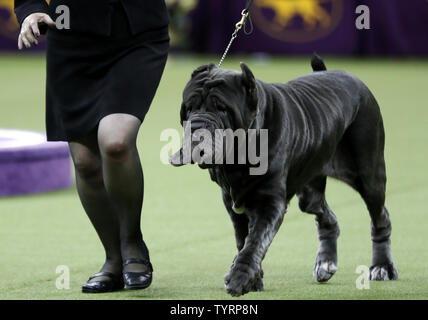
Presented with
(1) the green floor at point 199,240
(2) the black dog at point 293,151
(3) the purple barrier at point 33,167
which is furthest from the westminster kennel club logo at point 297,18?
(2) the black dog at point 293,151

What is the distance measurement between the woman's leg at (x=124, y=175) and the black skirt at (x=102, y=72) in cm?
7

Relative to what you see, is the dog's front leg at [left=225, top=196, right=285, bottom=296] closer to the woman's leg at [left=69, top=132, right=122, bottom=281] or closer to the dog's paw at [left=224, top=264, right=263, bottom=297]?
the dog's paw at [left=224, top=264, right=263, bottom=297]

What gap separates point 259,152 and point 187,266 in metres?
1.22

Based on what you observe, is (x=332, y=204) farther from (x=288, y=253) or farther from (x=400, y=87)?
(x=400, y=87)

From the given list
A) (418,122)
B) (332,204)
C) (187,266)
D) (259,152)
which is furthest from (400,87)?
(259,152)

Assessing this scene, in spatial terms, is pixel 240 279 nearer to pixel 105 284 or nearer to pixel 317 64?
pixel 105 284

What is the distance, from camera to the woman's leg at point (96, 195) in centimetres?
444

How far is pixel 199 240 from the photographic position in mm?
5809

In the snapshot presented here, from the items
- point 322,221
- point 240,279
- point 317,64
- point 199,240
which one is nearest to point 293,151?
point 240,279

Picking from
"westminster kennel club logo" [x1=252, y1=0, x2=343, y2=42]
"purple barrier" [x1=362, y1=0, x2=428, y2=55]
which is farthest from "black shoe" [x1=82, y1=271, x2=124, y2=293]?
"westminster kennel club logo" [x1=252, y1=0, x2=343, y2=42]

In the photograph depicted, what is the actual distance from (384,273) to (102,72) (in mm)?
1560

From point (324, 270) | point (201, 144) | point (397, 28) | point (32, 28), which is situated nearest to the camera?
point (201, 144)

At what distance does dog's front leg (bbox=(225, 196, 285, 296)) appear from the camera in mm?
3914

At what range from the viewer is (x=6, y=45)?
19.2 meters
